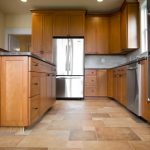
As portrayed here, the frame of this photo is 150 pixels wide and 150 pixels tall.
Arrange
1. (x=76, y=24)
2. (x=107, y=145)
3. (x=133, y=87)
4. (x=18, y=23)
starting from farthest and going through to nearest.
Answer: (x=18, y=23)
(x=76, y=24)
(x=133, y=87)
(x=107, y=145)

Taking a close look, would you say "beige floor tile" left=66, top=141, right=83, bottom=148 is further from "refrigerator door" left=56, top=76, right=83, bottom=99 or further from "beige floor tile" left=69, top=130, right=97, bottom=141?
"refrigerator door" left=56, top=76, right=83, bottom=99

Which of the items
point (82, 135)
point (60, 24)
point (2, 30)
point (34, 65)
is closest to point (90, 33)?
point (60, 24)

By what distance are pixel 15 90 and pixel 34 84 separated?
291mm

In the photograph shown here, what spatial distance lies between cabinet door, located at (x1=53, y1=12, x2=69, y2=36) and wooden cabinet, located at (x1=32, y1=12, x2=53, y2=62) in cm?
14

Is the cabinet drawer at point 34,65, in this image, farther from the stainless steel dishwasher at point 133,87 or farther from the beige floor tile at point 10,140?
the stainless steel dishwasher at point 133,87

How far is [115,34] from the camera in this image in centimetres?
627

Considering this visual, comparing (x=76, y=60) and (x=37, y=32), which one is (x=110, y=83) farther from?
(x=37, y=32)

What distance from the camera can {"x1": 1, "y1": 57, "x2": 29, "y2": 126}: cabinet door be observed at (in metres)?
2.42

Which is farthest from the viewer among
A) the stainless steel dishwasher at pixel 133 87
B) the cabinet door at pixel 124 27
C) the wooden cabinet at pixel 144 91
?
the cabinet door at pixel 124 27

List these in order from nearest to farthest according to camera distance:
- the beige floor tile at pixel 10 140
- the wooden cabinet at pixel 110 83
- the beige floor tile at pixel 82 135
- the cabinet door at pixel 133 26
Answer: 1. the beige floor tile at pixel 10 140
2. the beige floor tile at pixel 82 135
3. the cabinet door at pixel 133 26
4. the wooden cabinet at pixel 110 83

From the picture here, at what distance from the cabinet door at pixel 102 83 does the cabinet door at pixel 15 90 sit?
4.04 meters

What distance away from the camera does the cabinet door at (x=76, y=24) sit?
6023mm

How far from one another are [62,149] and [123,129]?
1.01 meters

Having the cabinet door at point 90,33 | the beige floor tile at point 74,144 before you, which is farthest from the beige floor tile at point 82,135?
the cabinet door at point 90,33
